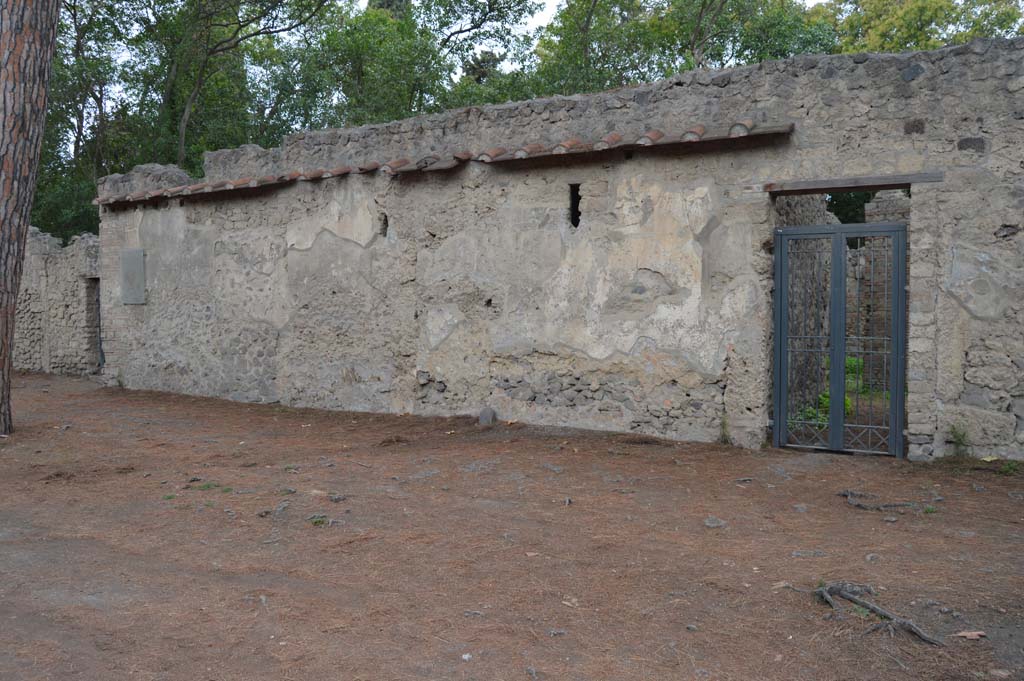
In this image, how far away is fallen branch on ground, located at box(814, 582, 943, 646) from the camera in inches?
122

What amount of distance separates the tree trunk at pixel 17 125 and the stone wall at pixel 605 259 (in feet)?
8.24

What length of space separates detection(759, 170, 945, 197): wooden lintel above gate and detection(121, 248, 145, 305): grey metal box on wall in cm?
862

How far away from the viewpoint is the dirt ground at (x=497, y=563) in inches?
118

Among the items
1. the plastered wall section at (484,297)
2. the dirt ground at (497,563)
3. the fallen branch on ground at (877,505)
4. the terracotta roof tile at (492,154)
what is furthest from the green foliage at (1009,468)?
the terracotta roof tile at (492,154)

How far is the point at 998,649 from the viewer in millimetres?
2961

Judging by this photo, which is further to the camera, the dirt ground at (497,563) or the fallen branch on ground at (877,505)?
the fallen branch on ground at (877,505)

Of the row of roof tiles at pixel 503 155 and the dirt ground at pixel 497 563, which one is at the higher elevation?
the row of roof tiles at pixel 503 155

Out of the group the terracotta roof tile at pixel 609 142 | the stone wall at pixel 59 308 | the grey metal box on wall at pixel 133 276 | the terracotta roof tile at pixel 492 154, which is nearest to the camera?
the terracotta roof tile at pixel 609 142

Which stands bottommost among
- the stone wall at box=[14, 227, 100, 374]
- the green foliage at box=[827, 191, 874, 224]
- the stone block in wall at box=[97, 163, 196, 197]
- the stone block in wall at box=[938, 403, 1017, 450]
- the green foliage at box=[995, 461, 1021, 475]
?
the green foliage at box=[995, 461, 1021, 475]

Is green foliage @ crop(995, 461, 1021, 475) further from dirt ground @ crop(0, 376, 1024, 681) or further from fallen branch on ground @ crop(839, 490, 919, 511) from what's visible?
fallen branch on ground @ crop(839, 490, 919, 511)

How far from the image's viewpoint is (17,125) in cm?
766

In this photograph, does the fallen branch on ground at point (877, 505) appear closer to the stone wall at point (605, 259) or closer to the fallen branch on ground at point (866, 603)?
the stone wall at point (605, 259)

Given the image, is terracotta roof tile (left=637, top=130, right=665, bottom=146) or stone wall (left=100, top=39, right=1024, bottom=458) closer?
stone wall (left=100, top=39, right=1024, bottom=458)

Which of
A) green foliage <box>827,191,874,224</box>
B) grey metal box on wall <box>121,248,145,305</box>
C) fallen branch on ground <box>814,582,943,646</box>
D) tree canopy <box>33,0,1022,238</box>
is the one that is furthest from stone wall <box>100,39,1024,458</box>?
green foliage <box>827,191,874,224</box>
